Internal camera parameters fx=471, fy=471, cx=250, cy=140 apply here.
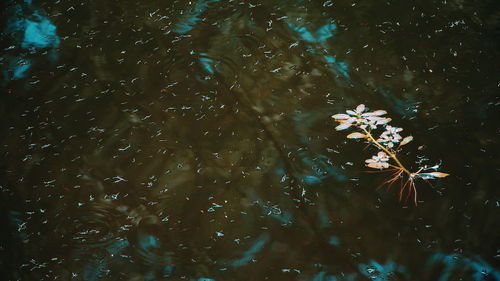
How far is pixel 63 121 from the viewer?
1.76 meters

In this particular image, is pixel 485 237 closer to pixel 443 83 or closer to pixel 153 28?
pixel 443 83

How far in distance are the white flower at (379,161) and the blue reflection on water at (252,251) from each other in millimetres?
441

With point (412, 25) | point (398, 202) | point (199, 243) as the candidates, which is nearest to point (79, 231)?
point (199, 243)

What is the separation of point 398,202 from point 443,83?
63 centimetres

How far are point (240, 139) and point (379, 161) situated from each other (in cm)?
49

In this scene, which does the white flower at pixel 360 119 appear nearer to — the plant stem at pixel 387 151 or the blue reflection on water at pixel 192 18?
the plant stem at pixel 387 151

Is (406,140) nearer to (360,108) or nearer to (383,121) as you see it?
(383,121)

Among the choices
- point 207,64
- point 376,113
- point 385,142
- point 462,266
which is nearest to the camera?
point 462,266

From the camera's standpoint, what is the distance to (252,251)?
4.50 ft

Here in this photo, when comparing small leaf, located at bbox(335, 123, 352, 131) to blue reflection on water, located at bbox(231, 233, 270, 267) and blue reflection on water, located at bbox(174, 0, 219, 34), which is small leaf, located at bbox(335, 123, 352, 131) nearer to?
blue reflection on water, located at bbox(231, 233, 270, 267)

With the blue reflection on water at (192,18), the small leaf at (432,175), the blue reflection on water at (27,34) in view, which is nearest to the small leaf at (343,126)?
the small leaf at (432,175)

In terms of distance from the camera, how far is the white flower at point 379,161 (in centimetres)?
156

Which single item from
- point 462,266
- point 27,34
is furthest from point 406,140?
point 27,34

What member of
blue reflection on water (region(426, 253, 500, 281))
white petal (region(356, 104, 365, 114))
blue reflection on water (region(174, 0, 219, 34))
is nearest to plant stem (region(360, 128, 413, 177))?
white petal (region(356, 104, 365, 114))
